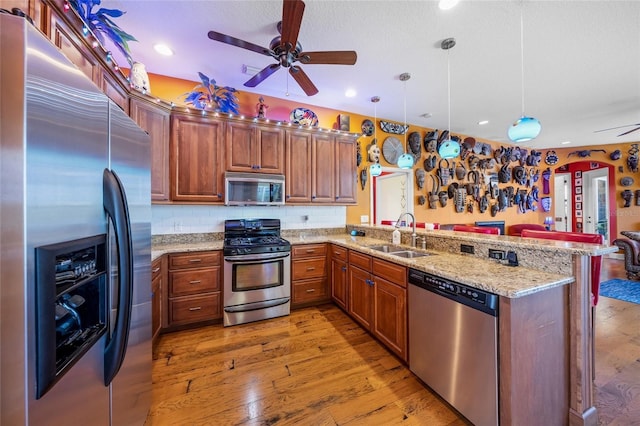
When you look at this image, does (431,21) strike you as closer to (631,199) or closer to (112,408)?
(112,408)

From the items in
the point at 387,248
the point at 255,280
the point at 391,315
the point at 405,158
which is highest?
the point at 405,158

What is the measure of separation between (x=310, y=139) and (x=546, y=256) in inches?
114

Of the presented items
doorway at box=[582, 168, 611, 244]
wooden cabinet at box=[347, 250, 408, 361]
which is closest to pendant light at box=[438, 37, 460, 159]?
wooden cabinet at box=[347, 250, 408, 361]

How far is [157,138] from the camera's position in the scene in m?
2.73

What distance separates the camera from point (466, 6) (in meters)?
2.06

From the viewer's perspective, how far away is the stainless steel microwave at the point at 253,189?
3100 mm

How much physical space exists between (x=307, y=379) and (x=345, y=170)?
110 inches

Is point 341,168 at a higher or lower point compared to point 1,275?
higher

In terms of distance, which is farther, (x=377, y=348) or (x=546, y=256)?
(x=377, y=348)

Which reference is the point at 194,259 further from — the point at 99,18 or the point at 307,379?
the point at 99,18

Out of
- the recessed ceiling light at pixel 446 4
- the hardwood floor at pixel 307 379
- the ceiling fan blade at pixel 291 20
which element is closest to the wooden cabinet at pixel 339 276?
the hardwood floor at pixel 307 379

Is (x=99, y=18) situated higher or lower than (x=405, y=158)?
higher

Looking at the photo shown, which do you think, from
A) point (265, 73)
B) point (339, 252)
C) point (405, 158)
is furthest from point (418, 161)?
point (265, 73)

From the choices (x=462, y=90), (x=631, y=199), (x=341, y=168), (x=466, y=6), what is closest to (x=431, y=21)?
(x=466, y=6)
